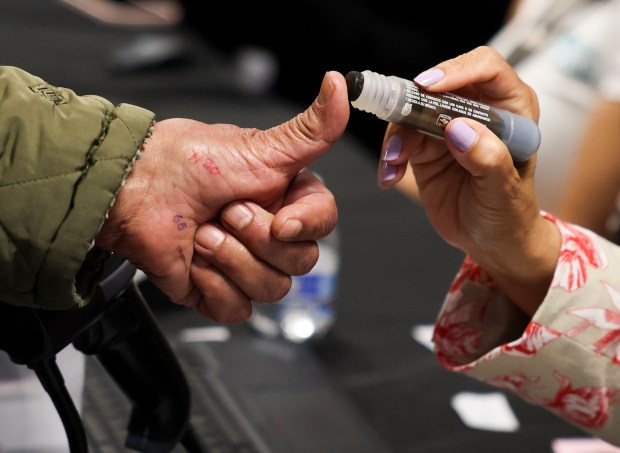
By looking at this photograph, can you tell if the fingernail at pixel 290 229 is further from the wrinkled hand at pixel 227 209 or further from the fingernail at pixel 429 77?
the fingernail at pixel 429 77

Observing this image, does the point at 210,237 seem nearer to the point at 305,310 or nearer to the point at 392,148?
the point at 392,148

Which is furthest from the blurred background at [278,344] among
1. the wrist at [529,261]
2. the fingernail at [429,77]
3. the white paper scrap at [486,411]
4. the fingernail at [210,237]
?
the fingernail at [429,77]

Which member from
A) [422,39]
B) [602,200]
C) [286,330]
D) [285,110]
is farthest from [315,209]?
[422,39]

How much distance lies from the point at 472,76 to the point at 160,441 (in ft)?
1.37

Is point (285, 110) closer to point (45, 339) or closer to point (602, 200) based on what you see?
point (602, 200)

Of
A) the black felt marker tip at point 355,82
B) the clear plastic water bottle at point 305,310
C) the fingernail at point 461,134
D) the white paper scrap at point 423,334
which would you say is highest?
the black felt marker tip at point 355,82

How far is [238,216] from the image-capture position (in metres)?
0.71

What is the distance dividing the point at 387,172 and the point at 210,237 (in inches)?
6.4

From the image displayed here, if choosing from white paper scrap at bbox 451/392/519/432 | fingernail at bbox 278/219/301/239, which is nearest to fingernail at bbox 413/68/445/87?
fingernail at bbox 278/219/301/239

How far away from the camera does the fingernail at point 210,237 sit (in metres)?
0.71

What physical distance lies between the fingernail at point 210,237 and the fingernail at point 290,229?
5 cm

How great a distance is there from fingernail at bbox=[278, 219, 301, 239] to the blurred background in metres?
0.17

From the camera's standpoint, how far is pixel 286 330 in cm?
117

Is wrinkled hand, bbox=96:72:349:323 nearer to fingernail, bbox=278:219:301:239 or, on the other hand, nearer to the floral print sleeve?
fingernail, bbox=278:219:301:239
